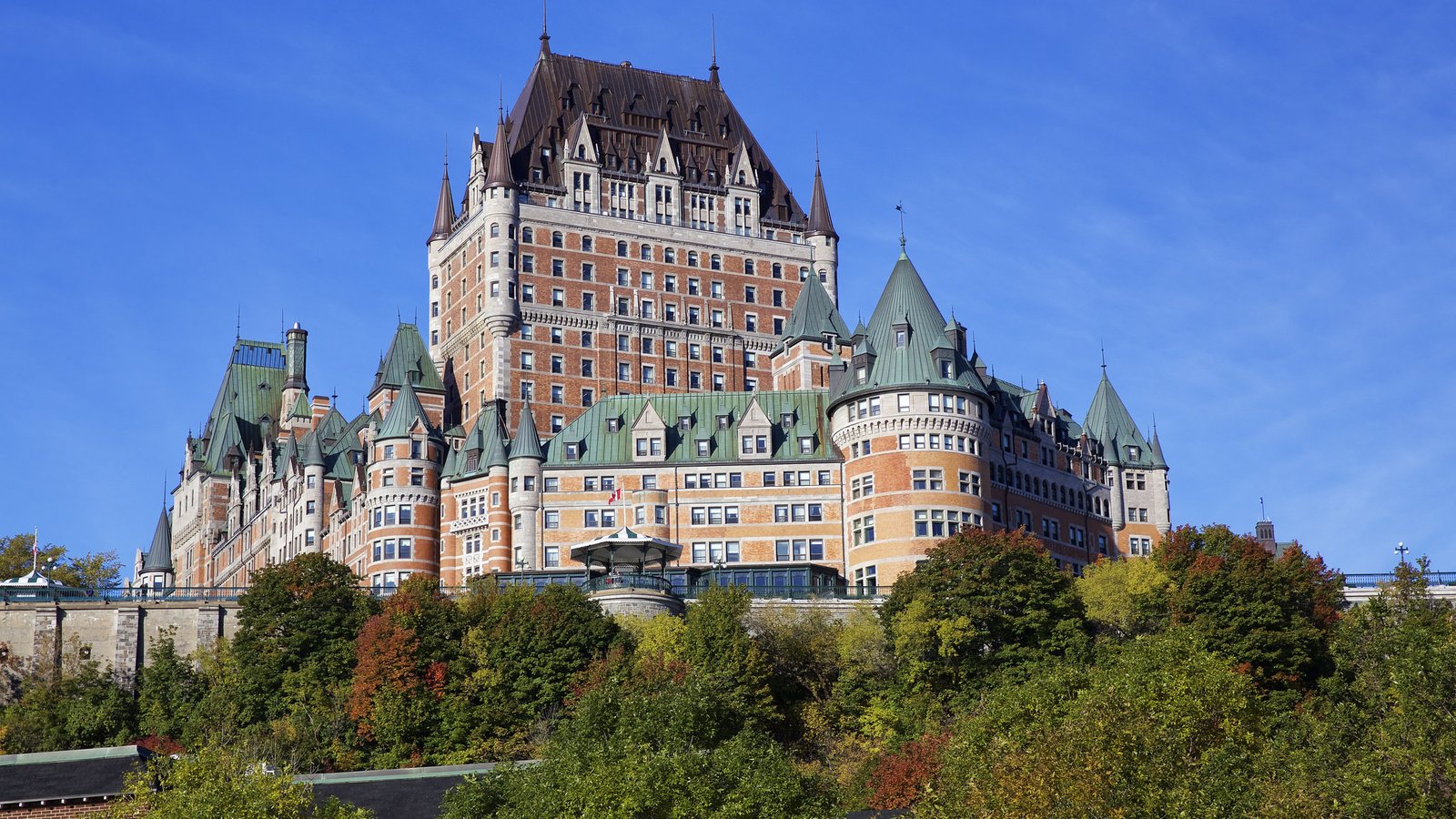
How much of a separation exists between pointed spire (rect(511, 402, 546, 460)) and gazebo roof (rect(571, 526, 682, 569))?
64.0 feet

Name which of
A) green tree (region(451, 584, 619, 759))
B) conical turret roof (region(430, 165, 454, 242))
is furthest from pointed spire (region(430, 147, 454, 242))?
green tree (region(451, 584, 619, 759))

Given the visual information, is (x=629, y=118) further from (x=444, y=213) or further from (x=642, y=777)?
(x=642, y=777)

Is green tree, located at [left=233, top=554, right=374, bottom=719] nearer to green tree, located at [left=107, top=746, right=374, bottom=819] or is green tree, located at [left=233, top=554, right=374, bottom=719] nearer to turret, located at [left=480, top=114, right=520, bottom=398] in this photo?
green tree, located at [left=107, top=746, right=374, bottom=819]

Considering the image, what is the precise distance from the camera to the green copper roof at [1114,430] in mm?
165625

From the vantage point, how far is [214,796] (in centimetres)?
7681

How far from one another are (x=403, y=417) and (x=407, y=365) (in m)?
14.4

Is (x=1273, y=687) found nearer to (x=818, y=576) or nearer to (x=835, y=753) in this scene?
(x=835, y=753)

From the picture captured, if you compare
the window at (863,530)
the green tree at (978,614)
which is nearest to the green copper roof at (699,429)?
the window at (863,530)

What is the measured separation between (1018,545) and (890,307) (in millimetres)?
31348

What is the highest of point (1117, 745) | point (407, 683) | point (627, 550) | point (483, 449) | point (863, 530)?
point (483, 449)

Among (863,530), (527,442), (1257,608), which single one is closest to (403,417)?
(527,442)

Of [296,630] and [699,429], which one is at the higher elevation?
[699,429]

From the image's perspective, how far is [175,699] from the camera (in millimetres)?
124562

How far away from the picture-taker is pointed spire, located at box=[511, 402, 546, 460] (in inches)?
5974
